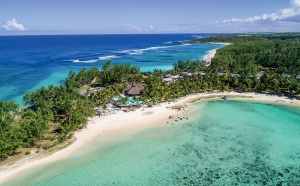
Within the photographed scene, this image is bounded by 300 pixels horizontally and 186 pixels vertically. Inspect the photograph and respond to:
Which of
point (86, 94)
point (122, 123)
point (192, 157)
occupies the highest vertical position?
point (86, 94)

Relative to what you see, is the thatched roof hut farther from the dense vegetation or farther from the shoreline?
the shoreline

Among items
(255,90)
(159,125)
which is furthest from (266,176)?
(255,90)

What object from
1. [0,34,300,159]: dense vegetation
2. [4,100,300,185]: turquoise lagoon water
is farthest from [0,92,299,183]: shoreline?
[0,34,300,159]: dense vegetation

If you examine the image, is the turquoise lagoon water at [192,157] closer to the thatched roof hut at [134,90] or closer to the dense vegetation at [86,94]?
the dense vegetation at [86,94]

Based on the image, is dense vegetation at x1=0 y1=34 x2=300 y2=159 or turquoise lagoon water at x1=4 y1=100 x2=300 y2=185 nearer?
turquoise lagoon water at x1=4 y1=100 x2=300 y2=185

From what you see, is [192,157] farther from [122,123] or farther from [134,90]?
[134,90]

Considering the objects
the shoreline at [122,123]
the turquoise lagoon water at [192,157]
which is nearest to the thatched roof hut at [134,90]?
the shoreline at [122,123]

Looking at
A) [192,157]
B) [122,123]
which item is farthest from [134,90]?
[192,157]
